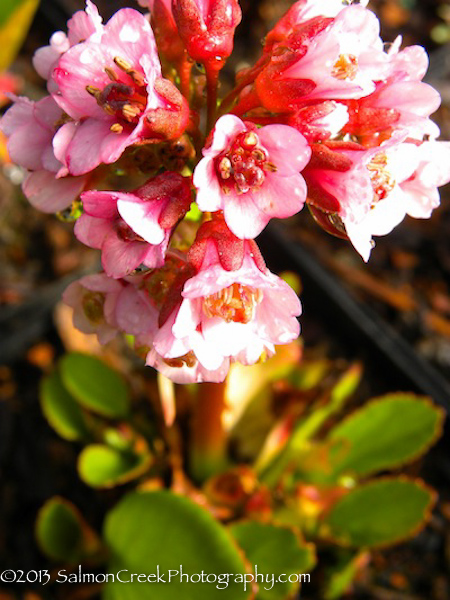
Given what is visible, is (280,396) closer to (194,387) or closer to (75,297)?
(194,387)

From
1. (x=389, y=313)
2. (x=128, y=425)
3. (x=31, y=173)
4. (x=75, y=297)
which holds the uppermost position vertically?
(x=31, y=173)

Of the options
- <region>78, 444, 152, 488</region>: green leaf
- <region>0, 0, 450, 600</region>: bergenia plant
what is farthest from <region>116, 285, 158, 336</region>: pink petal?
<region>78, 444, 152, 488</region>: green leaf

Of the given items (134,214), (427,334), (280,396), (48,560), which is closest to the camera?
(134,214)

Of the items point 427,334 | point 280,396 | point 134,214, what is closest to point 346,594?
point 280,396

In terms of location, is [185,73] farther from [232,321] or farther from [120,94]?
[232,321]

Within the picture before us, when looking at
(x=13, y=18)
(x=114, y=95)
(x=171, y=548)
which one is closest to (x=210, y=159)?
(x=114, y=95)

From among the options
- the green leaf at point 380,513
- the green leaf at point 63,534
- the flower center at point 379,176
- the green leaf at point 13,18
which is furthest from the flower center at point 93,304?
the green leaf at point 13,18

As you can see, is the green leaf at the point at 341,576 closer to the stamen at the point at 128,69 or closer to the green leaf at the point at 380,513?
the green leaf at the point at 380,513

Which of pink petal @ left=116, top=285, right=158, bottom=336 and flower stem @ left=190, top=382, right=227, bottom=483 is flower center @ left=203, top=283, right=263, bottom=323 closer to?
pink petal @ left=116, top=285, right=158, bottom=336

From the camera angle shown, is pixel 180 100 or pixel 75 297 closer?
pixel 180 100
